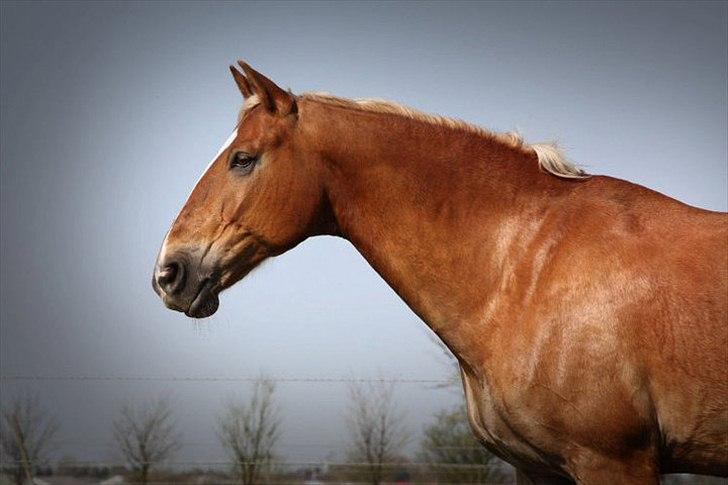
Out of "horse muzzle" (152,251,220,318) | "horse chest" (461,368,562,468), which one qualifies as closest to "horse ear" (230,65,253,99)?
"horse muzzle" (152,251,220,318)

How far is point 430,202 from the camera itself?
336 cm

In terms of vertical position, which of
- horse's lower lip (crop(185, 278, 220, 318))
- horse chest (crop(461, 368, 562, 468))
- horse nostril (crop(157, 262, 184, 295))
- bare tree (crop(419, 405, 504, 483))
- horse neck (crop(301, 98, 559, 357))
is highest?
horse neck (crop(301, 98, 559, 357))

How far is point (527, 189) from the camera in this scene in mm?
3352

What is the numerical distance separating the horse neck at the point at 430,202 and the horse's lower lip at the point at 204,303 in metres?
0.65

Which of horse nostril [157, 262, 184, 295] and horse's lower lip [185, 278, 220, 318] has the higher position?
horse nostril [157, 262, 184, 295]

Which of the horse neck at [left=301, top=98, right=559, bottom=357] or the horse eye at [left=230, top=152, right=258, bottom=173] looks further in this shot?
the horse eye at [left=230, top=152, right=258, bottom=173]

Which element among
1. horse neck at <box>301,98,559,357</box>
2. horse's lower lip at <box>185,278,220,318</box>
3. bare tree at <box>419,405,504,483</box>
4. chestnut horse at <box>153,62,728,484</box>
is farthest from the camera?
bare tree at <box>419,405,504,483</box>

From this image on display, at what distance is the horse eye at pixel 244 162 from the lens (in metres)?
3.41

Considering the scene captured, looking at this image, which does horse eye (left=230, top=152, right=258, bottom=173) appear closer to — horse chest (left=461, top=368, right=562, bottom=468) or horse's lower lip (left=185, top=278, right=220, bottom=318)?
horse's lower lip (left=185, top=278, right=220, bottom=318)

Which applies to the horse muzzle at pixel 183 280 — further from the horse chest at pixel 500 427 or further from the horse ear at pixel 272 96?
the horse chest at pixel 500 427

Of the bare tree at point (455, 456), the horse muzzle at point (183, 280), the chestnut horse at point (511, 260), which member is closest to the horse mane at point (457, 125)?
the chestnut horse at point (511, 260)

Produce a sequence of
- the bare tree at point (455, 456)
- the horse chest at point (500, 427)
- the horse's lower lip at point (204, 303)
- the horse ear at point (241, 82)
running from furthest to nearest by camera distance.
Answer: the bare tree at point (455, 456)
the horse ear at point (241, 82)
the horse's lower lip at point (204, 303)
the horse chest at point (500, 427)

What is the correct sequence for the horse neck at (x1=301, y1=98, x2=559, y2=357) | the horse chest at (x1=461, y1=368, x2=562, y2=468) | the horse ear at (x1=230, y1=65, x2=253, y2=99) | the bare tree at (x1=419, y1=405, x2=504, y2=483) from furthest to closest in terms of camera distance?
the bare tree at (x1=419, y1=405, x2=504, y2=483)
the horse ear at (x1=230, y1=65, x2=253, y2=99)
the horse neck at (x1=301, y1=98, x2=559, y2=357)
the horse chest at (x1=461, y1=368, x2=562, y2=468)

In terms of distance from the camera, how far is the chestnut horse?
112 inches
